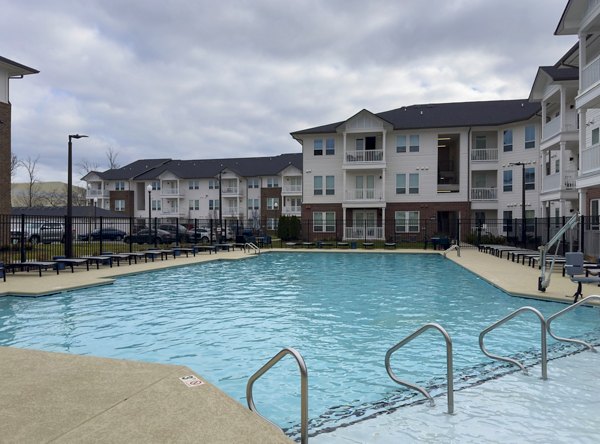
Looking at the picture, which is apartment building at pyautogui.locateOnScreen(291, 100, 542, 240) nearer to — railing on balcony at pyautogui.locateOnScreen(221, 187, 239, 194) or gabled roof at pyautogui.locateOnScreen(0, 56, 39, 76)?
gabled roof at pyautogui.locateOnScreen(0, 56, 39, 76)

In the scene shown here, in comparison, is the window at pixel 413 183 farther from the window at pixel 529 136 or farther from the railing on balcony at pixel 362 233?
the window at pixel 529 136

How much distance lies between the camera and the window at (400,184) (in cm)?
4056

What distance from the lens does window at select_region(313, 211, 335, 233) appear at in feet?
136

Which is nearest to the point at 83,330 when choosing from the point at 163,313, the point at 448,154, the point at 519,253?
the point at 163,313

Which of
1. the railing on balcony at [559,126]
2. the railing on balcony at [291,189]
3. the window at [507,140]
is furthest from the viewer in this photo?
the railing on balcony at [291,189]

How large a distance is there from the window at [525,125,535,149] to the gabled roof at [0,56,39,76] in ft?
122

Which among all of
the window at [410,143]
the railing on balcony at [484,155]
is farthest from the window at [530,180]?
the window at [410,143]

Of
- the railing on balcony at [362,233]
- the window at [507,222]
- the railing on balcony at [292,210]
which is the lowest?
the railing on balcony at [362,233]

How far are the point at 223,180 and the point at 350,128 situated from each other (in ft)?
108

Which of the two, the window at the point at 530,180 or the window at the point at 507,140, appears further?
the window at the point at 507,140

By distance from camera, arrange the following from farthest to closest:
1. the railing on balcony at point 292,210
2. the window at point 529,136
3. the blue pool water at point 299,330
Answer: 1. the railing on balcony at point 292,210
2. the window at point 529,136
3. the blue pool water at point 299,330

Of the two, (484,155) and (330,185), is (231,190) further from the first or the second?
(484,155)

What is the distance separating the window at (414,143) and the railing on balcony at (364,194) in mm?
4791

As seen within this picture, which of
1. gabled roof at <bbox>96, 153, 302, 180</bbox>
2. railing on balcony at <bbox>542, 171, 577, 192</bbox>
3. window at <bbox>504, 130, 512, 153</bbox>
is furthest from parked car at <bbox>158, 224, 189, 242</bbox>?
window at <bbox>504, 130, 512, 153</bbox>
